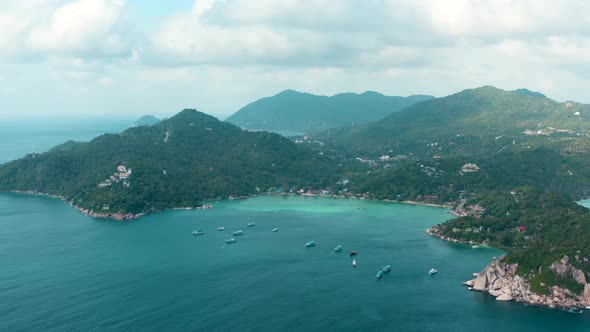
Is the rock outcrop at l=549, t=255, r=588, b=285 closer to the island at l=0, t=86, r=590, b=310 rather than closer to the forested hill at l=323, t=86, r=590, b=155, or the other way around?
the island at l=0, t=86, r=590, b=310

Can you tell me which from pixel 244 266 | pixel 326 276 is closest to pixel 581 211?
pixel 326 276

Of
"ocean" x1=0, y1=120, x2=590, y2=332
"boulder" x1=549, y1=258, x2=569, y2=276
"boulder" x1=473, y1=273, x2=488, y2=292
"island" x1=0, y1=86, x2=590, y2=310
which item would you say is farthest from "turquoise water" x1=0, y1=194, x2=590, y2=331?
"boulder" x1=549, y1=258, x2=569, y2=276

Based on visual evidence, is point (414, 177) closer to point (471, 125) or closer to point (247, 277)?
point (247, 277)

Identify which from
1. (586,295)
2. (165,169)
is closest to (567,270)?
(586,295)

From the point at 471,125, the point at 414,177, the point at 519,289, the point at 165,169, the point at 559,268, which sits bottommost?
the point at 519,289

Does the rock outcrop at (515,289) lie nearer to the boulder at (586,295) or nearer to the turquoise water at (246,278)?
the boulder at (586,295)
